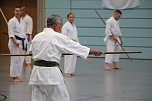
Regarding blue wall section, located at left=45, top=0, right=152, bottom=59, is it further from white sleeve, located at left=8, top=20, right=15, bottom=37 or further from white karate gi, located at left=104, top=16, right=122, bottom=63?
white sleeve, located at left=8, top=20, right=15, bottom=37

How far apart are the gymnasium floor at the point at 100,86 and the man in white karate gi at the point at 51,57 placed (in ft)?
8.39

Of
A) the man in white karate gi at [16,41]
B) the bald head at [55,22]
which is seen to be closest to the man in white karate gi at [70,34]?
the man in white karate gi at [16,41]

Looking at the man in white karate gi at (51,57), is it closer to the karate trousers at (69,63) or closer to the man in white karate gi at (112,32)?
the karate trousers at (69,63)

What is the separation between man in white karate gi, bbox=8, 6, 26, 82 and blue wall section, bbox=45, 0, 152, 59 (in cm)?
701

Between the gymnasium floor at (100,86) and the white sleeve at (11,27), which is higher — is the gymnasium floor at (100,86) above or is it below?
below

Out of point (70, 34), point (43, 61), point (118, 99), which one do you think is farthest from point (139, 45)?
point (43, 61)

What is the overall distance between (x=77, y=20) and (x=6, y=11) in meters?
3.70

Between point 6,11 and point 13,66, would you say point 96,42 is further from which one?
point 13,66

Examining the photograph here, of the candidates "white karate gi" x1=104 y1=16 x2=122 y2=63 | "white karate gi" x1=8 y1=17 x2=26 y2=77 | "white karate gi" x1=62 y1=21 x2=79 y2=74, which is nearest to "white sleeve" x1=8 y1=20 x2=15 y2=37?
"white karate gi" x1=8 y1=17 x2=26 y2=77

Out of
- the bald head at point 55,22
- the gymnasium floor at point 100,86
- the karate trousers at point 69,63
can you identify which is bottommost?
the gymnasium floor at point 100,86

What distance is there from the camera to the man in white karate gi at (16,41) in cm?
915

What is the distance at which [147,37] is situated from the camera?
614 inches

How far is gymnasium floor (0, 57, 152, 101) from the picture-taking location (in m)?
7.64

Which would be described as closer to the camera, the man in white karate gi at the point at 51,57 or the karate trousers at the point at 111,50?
the man in white karate gi at the point at 51,57
